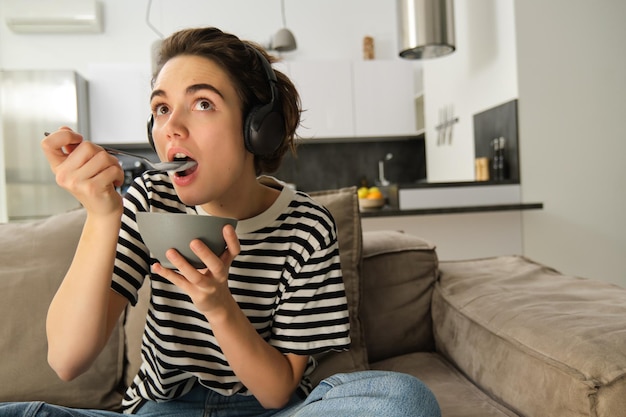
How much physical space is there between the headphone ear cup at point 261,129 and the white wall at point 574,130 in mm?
2445

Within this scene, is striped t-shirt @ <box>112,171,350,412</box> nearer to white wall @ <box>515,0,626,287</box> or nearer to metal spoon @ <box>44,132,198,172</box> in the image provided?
metal spoon @ <box>44,132,198,172</box>

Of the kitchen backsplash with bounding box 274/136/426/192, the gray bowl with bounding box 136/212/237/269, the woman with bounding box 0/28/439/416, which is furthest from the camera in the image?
the kitchen backsplash with bounding box 274/136/426/192

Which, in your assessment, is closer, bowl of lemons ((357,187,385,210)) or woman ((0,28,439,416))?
woman ((0,28,439,416))

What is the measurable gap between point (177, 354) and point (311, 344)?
24cm

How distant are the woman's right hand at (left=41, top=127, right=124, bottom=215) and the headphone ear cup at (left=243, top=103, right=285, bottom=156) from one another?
0.79 ft

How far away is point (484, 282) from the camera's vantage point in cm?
140

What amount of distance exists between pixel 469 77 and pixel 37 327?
3160 millimetres

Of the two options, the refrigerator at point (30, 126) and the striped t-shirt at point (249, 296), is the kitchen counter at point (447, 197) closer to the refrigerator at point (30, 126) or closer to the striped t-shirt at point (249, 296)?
the striped t-shirt at point (249, 296)

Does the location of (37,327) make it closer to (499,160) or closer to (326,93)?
(499,160)

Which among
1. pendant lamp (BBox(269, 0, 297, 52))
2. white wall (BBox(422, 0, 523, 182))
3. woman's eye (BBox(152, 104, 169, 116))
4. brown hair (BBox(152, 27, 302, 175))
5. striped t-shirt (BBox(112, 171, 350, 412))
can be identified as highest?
pendant lamp (BBox(269, 0, 297, 52))

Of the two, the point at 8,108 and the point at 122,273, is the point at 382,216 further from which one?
the point at 8,108

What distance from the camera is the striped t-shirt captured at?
98cm

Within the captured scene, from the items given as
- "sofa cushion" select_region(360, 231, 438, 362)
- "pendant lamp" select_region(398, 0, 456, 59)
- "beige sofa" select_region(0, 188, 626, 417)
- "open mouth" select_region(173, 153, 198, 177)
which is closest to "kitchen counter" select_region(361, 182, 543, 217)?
"pendant lamp" select_region(398, 0, 456, 59)

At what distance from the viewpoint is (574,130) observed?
308cm
